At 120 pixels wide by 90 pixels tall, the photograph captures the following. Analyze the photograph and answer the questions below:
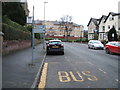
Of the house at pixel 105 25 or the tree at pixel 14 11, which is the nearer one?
the tree at pixel 14 11

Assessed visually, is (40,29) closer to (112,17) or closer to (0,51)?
(0,51)

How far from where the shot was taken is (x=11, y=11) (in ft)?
99.7

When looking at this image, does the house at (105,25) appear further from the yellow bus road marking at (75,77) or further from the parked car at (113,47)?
the yellow bus road marking at (75,77)

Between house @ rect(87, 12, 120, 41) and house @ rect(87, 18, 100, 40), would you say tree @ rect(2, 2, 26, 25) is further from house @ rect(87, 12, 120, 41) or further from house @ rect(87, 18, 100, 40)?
house @ rect(87, 18, 100, 40)

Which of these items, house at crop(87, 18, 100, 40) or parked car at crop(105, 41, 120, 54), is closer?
parked car at crop(105, 41, 120, 54)

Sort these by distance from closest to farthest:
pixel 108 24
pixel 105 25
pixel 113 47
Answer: pixel 113 47 → pixel 108 24 → pixel 105 25

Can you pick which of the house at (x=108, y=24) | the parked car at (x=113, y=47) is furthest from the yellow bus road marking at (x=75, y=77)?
the house at (x=108, y=24)

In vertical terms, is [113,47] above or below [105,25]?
below

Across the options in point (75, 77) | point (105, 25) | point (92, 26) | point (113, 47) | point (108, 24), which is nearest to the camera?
point (75, 77)

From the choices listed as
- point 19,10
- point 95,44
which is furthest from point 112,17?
point 19,10

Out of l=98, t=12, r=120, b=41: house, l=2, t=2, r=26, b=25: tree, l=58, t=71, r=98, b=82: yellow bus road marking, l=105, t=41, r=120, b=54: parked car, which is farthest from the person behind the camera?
l=98, t=12, r=120, b=41: house

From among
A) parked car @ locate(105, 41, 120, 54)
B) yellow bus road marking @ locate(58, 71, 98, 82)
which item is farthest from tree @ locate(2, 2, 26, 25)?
yellow bus road marking @ locate(58, 71, 98, 82)

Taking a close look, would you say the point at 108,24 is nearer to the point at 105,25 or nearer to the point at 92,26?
the point at 105,25

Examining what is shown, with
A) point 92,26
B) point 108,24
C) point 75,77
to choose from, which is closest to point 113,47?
point 75,77
